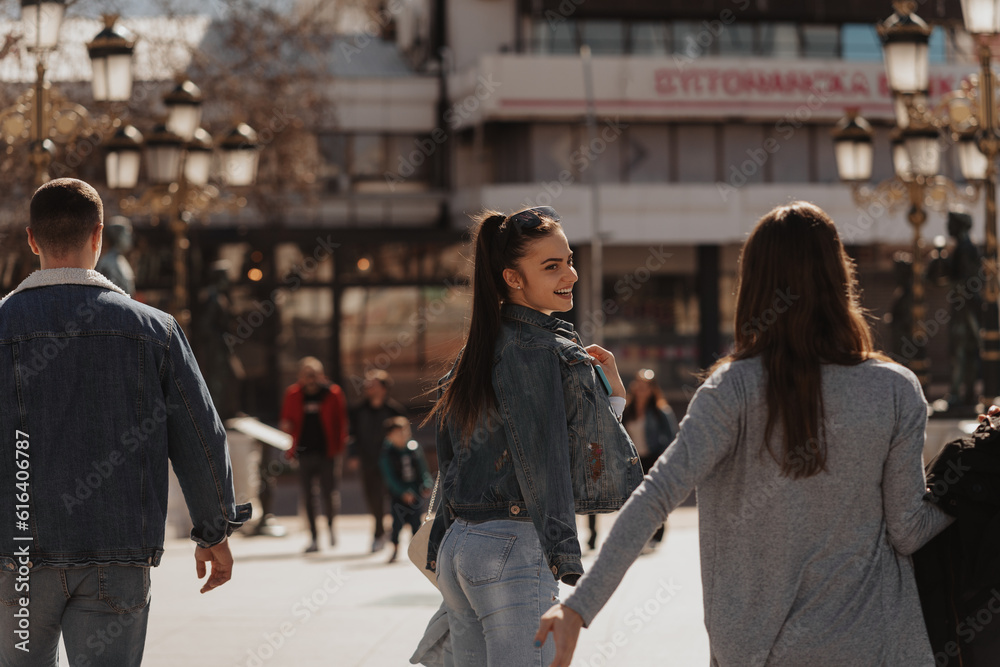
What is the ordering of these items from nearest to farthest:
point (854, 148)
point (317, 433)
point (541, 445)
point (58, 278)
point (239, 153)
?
point (541, 445) < point (58, 278) < point (317, 433) < point (239, 153) < point (854, 148)

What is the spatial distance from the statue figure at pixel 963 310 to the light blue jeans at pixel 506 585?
39.6 ft

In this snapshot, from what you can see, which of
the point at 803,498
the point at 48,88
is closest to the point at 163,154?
the point at 48,88

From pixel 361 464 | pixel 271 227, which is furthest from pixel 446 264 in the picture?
pixel 361 464

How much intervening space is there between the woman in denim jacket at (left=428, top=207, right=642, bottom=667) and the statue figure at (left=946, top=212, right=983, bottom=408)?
11.7 metres

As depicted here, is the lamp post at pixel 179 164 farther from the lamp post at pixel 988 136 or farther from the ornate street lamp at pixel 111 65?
the lamp post at pixel 988 136

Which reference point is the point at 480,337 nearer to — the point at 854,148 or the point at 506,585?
the point at 506,585

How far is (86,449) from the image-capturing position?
3.46m

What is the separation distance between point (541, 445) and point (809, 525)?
0.90 meters

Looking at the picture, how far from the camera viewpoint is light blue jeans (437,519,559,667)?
3516mm

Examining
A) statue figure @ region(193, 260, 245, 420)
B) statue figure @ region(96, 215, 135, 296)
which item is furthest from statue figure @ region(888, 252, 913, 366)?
statue figure @ region(96, 215, 135, 296)

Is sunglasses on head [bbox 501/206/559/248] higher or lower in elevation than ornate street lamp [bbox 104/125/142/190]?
lower

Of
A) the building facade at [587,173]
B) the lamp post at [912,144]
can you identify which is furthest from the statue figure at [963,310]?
the building facade at [587,173]

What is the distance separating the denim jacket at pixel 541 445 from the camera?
3504 mm

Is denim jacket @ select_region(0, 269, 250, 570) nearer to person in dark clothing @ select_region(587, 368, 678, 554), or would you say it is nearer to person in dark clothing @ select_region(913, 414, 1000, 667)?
person in dark clothing @ select_region(913, 414, 1000, 667)
